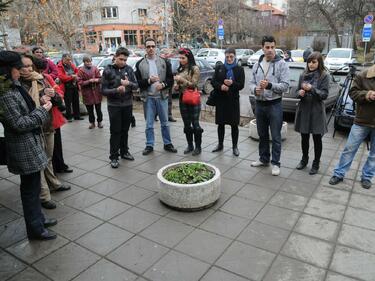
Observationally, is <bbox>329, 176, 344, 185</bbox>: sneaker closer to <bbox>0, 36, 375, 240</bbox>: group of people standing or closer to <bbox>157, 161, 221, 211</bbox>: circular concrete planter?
<bbox>0, 36, 375, 240</bbox>: group of people standing

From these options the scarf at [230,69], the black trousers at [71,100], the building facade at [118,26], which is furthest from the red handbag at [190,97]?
the building facade at [118,26]

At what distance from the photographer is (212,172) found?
4348 millimetres

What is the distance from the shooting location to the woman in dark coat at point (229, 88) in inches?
215

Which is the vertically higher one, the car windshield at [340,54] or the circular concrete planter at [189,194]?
the car windshield at [340,54]

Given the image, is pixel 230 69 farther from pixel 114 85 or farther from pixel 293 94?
pixel 293 94

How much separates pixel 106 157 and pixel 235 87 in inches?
104

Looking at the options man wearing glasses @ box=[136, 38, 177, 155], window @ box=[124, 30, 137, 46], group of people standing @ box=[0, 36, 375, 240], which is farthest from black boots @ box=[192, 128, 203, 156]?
window @ box=[124, 30, 137, 46]

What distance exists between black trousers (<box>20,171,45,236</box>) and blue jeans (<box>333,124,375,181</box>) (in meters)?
3.93

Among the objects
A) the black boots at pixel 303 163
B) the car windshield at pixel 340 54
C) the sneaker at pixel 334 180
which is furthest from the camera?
the car windshield at pixel 340 54

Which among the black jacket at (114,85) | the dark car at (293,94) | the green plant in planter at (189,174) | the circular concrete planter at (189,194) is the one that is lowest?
the circular concrete planter at (189,194)

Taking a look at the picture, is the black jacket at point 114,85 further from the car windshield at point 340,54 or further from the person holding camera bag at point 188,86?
the car windshield at point 340,54

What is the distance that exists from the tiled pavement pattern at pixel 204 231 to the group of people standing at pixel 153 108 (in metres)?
0.29

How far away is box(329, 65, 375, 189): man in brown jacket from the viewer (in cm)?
427

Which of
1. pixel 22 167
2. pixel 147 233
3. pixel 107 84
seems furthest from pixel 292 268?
pixel 107 84
